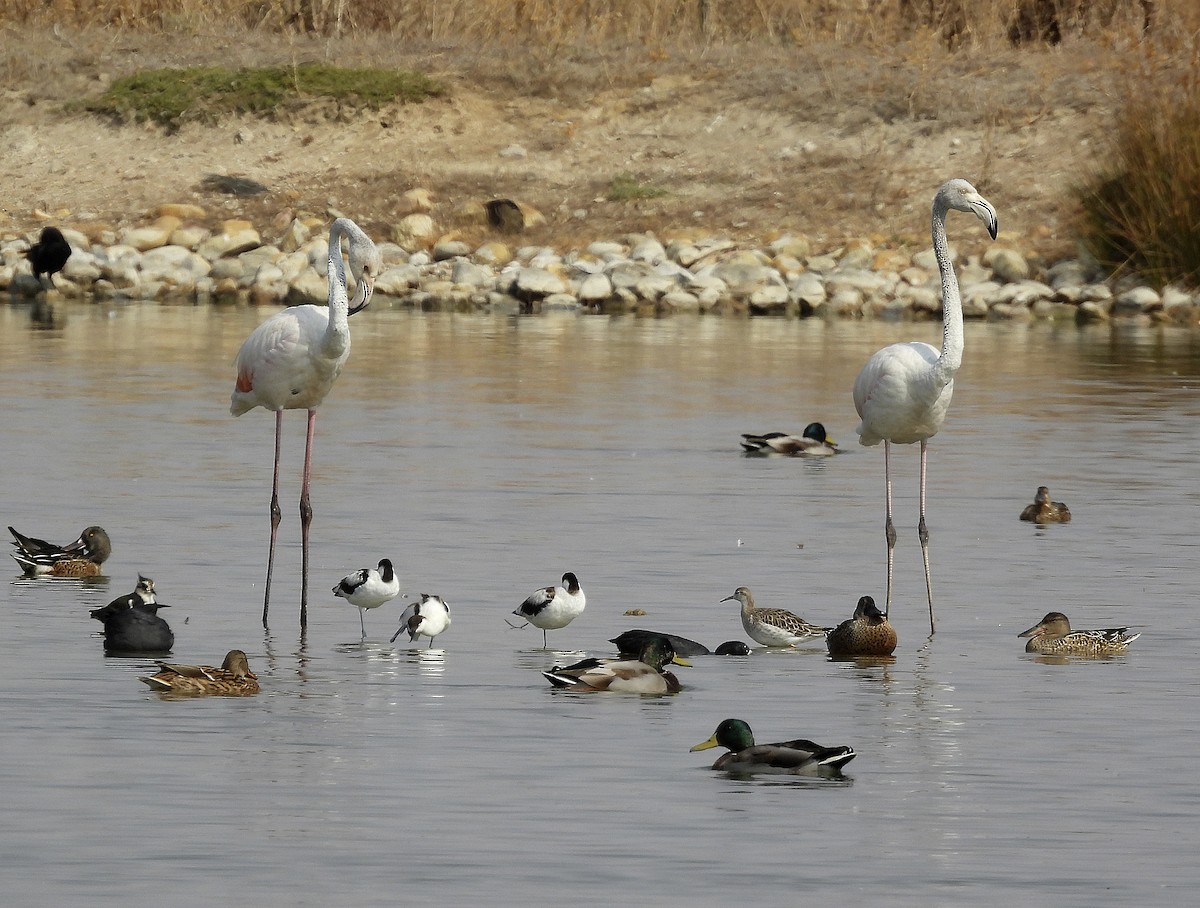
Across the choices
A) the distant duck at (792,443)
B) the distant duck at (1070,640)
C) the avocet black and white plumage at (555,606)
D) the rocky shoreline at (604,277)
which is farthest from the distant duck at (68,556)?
the rocky shoreline at (604,277)

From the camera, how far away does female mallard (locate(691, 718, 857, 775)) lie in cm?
902

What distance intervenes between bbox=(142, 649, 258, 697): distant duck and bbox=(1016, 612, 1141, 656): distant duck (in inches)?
146

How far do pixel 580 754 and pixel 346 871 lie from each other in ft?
6.31

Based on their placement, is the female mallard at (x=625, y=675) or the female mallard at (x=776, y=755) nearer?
the female mallard at (x=776, y=755)

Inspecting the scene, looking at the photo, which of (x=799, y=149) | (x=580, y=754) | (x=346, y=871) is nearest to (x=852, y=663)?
(x=580, y=754)

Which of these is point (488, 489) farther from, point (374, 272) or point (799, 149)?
point (799, 149)

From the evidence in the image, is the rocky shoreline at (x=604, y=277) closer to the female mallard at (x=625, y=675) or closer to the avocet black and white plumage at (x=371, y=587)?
the avocet black and white plumage at (x=371, y=587)

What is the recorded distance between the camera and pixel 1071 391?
25.2 meters

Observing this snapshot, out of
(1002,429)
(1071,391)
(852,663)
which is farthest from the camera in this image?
(1071,391)

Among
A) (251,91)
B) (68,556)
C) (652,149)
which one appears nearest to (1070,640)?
(68,556)

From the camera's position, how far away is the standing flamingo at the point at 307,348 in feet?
41.3

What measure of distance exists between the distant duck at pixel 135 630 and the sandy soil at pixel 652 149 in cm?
2815

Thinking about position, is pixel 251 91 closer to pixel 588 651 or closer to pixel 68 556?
pixel 68 556

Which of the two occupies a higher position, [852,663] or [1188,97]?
[1188,97]
